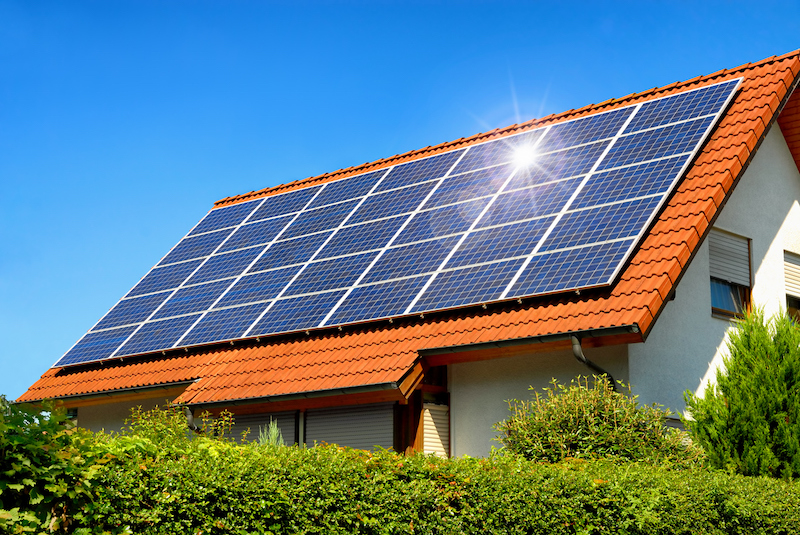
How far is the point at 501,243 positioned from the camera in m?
14.8

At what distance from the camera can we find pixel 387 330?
14.8 metres

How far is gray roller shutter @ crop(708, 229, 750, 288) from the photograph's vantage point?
52.5ft

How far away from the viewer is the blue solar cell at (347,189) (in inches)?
783

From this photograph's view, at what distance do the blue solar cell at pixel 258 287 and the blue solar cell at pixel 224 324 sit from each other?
0.73 ft

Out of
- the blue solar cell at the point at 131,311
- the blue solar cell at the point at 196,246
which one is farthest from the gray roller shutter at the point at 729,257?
the blue solar cell at the point at 131,311

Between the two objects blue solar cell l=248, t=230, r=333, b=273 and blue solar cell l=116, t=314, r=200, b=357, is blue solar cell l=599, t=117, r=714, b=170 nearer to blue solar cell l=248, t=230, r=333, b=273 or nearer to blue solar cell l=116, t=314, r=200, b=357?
blue solar cell l=248, t=230, r=333, b=273

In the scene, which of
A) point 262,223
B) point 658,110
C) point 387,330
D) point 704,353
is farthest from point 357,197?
point 704,353

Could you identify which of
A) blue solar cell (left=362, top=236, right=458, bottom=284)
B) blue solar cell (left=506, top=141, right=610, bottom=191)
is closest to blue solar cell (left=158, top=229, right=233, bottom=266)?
blue solar cell (left=362, top=236, right=458, bottom=284)

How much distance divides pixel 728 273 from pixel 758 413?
160 inches

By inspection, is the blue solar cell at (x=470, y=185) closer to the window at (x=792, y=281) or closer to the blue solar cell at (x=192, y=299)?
the blue solar cell at (x=192, y=299)

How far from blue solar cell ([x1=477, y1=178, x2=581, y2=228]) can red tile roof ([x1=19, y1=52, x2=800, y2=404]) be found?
1.80m

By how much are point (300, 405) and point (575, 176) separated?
6363 mm

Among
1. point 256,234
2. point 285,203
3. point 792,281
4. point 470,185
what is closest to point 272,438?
point 470,185

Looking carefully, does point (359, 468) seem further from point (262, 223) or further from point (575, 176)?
point (262, 223)
